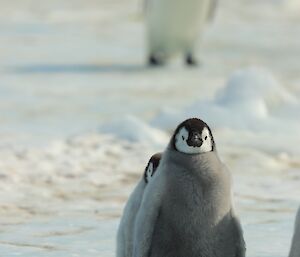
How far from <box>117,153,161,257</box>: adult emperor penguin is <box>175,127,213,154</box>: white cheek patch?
203mm

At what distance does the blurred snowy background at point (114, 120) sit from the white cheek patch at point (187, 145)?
0.76m

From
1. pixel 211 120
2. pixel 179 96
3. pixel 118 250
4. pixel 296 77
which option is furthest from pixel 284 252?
pixel 296 77

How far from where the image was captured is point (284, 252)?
14.5 feet

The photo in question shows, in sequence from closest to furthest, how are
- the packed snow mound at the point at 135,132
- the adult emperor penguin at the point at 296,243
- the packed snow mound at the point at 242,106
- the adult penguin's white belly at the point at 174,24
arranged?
the adult emperor penguin at the point at 296,243
the packed snow mound at the point at 135,132
the packed snow mound at the point at 242,106
the adult penguin's white belly at the point at 174,24

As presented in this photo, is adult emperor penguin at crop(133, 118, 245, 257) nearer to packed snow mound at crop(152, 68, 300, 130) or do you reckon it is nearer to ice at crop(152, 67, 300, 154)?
ice at crop(152, 67, 300, 154)

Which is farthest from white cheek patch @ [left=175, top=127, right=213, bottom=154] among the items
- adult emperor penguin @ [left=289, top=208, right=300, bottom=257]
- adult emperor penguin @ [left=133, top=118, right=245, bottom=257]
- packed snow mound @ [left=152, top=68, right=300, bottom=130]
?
packed snow mound @ [left=152, top=68, right=300, bottom=130]

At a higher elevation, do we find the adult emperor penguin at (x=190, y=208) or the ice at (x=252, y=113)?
the adult emperor penguin at (x=190, y=208)

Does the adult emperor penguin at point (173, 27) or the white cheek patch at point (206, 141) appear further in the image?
the adult emperor penguin at point (173, 27)

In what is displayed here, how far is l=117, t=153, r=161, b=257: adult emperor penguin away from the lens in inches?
156

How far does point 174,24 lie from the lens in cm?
1252

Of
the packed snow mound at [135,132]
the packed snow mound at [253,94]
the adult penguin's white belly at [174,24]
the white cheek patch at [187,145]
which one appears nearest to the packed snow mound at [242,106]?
the packed snow mound at [253,94]

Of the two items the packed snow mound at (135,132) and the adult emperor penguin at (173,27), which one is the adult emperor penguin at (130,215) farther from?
the adult emperor penguin at (173,27)

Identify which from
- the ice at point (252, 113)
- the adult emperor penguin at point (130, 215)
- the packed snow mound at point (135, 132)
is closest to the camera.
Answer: the adult emperor penguin at point (130, 215)

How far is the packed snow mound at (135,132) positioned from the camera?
24.7 feet
